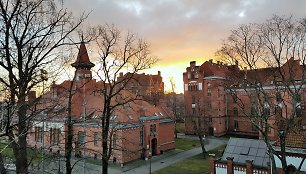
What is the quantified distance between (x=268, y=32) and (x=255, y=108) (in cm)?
467

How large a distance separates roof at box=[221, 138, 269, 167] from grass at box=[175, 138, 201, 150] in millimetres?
17824

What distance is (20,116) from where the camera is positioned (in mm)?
9062

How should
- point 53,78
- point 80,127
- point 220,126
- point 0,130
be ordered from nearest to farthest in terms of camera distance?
point 0,130 → point 53,78 → point 80,127 → point 220,126

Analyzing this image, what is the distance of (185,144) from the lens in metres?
39.5

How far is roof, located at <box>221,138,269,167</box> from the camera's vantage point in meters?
18.1

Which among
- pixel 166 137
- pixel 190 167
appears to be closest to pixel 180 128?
pixel 166 137

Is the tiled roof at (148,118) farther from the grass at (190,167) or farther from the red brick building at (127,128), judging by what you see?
the grass at (190,167)

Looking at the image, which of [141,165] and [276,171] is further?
[141,165]

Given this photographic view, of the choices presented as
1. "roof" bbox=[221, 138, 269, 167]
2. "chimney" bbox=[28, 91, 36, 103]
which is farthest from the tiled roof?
"chimney" bbox=[28, 91, 36, 103]

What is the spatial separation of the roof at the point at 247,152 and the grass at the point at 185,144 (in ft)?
58.5

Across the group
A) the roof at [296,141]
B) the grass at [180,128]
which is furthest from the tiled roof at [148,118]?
the grass at [180,128]

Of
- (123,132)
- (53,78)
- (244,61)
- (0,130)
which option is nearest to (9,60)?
(53,78)

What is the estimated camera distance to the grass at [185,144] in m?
37.4

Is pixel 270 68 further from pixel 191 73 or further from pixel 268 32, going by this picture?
pixel 191 73
